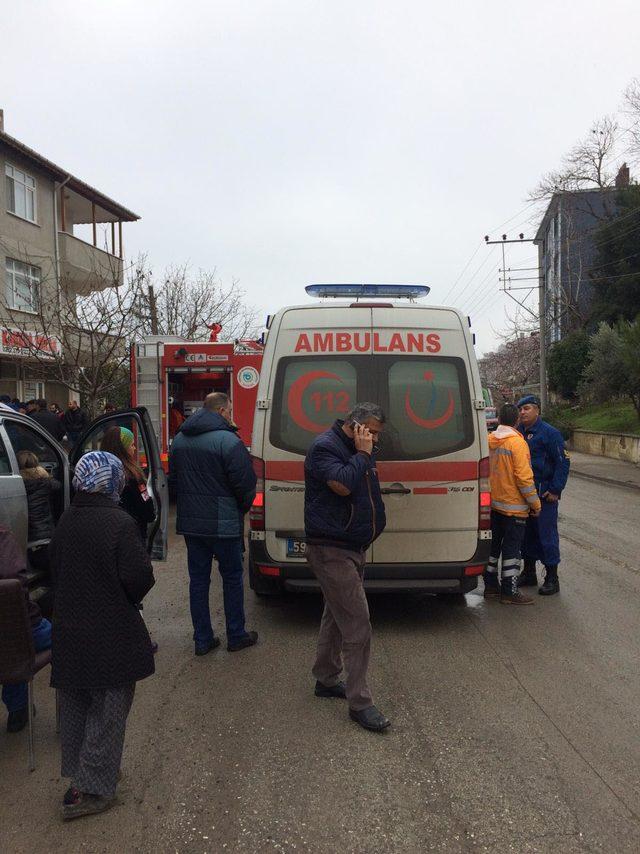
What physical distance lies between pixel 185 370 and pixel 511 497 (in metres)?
7.05

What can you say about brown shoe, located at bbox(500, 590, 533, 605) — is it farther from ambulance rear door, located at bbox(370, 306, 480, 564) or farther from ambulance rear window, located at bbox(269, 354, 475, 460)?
ambulance rear window, located at bbox(269, 354, 475, 460)

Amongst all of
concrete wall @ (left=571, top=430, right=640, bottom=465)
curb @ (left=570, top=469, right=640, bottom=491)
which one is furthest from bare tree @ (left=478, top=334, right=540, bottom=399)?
curb @ (left=570, top=469, right=640, bottom=491)

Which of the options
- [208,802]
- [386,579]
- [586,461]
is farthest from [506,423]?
[586,461]

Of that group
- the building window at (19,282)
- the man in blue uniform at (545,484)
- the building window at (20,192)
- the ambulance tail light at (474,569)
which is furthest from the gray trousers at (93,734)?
the building window at (20,192)

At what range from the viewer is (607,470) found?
65.6 ft

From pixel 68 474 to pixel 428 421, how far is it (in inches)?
116

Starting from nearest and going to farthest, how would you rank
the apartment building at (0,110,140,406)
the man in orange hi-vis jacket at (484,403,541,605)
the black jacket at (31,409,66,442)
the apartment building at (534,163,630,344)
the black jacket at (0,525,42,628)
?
the black jacket at (0,525,42,628) → the man in orange hi-vis jacket at (484,403,541,605) → the black jacket at (31,409,66,442) → the apartment building at (0,110,140,406) → the apartment building at (534,163,630,344)

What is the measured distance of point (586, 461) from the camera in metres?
23.0

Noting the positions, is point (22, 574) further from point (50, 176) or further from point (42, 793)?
point (50, 176)

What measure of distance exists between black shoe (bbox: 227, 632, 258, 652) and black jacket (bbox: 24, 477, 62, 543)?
162 cm

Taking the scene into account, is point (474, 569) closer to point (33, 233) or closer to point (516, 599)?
point (516, 599)

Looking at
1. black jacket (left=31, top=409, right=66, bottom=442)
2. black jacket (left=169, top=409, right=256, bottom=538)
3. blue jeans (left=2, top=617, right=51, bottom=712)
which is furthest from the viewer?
black jacket (left=31, top=409, right=66, bottom=442)

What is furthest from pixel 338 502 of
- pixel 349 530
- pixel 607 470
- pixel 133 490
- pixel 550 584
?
pixel 607 470

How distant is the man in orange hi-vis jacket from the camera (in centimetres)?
617
